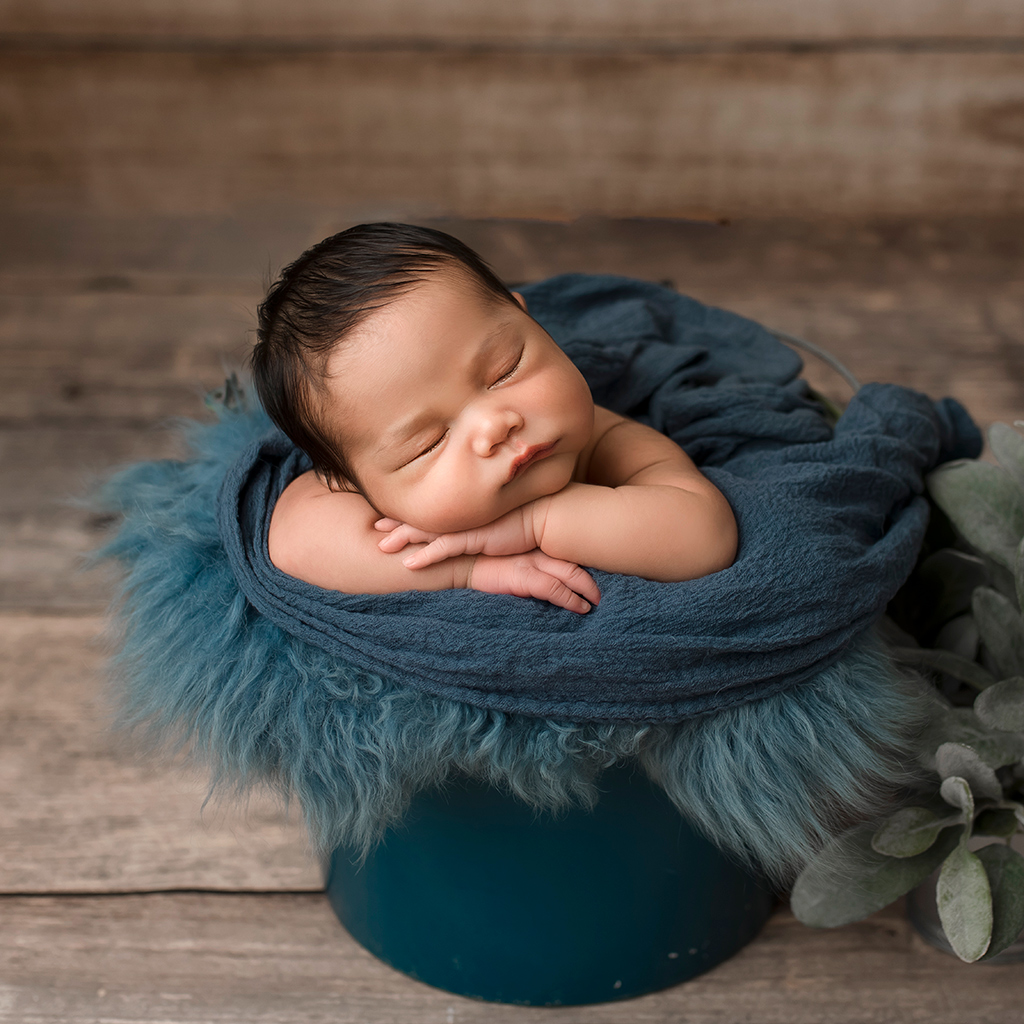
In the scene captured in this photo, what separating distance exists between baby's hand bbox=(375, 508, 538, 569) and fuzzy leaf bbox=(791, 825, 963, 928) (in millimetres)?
336

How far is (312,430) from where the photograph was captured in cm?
78

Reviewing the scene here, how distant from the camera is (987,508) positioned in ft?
2.92

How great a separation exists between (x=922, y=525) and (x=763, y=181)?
136 cm

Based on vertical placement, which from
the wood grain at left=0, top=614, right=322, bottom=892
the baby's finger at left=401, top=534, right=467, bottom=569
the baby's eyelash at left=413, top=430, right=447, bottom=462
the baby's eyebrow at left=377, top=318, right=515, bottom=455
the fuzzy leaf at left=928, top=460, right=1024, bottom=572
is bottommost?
the wood grain at left=0, top=614, right=322, bottom=892

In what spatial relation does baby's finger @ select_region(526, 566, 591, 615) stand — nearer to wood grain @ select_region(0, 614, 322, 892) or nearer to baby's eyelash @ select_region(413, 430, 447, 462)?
baby's eyelash @ select_region(413, 430, 447, 462)

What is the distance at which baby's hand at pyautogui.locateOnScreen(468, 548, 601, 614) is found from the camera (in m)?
0.74

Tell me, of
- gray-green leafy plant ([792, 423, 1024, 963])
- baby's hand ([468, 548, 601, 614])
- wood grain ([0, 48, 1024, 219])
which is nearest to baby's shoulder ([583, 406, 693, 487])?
baby's hand ([468, 548, 601, 614])

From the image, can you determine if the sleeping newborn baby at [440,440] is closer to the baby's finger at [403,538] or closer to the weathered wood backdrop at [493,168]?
the baby's finger at [403,538]

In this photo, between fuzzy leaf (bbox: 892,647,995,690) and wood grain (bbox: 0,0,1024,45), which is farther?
wood grain (bbox: 0,0,1024,45)

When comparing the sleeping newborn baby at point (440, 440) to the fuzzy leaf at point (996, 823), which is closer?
the sleeping newborn baby at point (440, 440)

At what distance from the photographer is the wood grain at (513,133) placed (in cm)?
195

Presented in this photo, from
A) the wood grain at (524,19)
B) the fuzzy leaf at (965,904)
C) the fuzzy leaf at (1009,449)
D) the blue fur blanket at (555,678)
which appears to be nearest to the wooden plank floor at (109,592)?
the blue fur blanket at (555,678)

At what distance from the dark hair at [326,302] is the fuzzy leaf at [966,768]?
0.48 meters

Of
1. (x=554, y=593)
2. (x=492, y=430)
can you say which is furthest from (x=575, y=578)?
(x=492, y=430)
